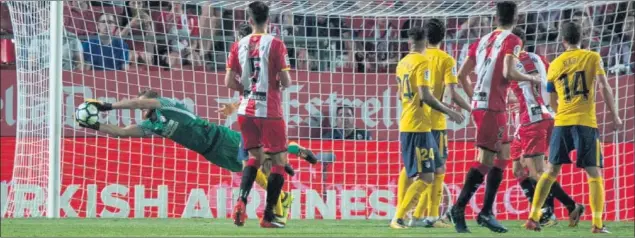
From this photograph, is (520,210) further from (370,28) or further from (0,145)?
(0,145)

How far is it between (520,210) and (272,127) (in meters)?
6.17

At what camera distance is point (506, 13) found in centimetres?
1045

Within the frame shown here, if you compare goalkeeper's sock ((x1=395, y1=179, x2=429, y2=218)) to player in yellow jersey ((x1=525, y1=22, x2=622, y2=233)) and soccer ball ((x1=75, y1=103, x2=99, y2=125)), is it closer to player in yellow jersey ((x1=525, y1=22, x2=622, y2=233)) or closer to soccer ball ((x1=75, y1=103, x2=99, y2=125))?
player in yellow jersey ((x1=525, y1=22, x2=622, y2=233))

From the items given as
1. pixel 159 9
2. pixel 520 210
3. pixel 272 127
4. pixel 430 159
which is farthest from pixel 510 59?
pixel 159 9

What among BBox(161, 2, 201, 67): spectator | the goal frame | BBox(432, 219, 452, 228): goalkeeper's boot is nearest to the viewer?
BBox(432, 219, 452, 228): goalkeeper's boot

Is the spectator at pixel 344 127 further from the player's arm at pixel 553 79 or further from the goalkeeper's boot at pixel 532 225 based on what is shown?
the goalkeeper's boot at pixel 532 225

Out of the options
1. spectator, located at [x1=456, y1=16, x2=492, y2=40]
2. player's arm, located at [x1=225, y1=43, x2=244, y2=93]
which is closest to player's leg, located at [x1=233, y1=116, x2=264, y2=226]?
player's arm, located at [x1=225, y1=43, x2=244, y2=93]

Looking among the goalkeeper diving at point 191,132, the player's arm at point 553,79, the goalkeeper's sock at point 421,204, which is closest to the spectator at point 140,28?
the goalkeeper diving at point 191,132

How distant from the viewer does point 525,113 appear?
12.7 m

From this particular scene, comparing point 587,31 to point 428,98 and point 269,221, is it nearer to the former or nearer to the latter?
point 428,98

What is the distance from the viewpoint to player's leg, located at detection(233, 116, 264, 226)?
1063 cm

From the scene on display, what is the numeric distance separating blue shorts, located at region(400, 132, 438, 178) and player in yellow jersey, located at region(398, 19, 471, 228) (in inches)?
6.0

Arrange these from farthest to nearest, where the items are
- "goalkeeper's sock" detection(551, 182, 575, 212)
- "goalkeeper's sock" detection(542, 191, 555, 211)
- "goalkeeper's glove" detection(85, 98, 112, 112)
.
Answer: "goalkeeper's sock" detection(542, 191, 555, 211) → "goalkeeper's sock" detection(551, 182, 575, 212) → "goalkeeper's glove" detection(85, 98, 112, 112)

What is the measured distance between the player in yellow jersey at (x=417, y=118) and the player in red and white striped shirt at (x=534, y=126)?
1.65 meters
